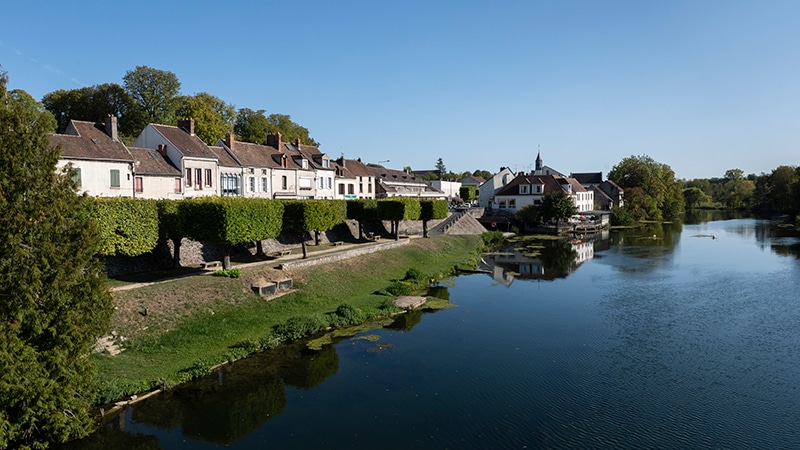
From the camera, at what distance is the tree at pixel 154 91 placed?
62.9 meters

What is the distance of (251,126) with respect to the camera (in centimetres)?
7894

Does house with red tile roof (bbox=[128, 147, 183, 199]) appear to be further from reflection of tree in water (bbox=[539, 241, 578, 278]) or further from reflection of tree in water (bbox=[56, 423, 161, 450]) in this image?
reflection of tree in water (bbox=[539, 241, 578, 278])

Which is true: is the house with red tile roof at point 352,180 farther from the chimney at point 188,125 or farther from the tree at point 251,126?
the chimney at point 188,125

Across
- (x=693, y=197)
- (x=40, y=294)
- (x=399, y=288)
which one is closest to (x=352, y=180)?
(x=399, y=288)

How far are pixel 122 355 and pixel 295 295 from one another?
12.2m

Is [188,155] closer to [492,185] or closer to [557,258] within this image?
[557,258]

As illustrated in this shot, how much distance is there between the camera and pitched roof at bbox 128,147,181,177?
4306 centimetres

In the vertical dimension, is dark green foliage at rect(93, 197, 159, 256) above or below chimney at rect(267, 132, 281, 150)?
below

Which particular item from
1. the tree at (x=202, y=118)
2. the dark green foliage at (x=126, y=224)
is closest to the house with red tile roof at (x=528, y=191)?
the tree at (x=202, y=118)

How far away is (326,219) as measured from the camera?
4309cm

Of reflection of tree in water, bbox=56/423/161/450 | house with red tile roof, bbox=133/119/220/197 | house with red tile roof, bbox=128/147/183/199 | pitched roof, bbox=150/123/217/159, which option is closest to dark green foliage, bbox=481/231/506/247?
house with red tile roof, bbox=133/119/220/197

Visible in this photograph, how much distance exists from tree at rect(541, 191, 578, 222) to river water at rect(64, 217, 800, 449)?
143ft

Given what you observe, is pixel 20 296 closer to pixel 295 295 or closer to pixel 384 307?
pixel 295 295

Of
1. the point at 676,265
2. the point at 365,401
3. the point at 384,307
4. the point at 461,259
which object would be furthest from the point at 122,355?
the point at 676,265
